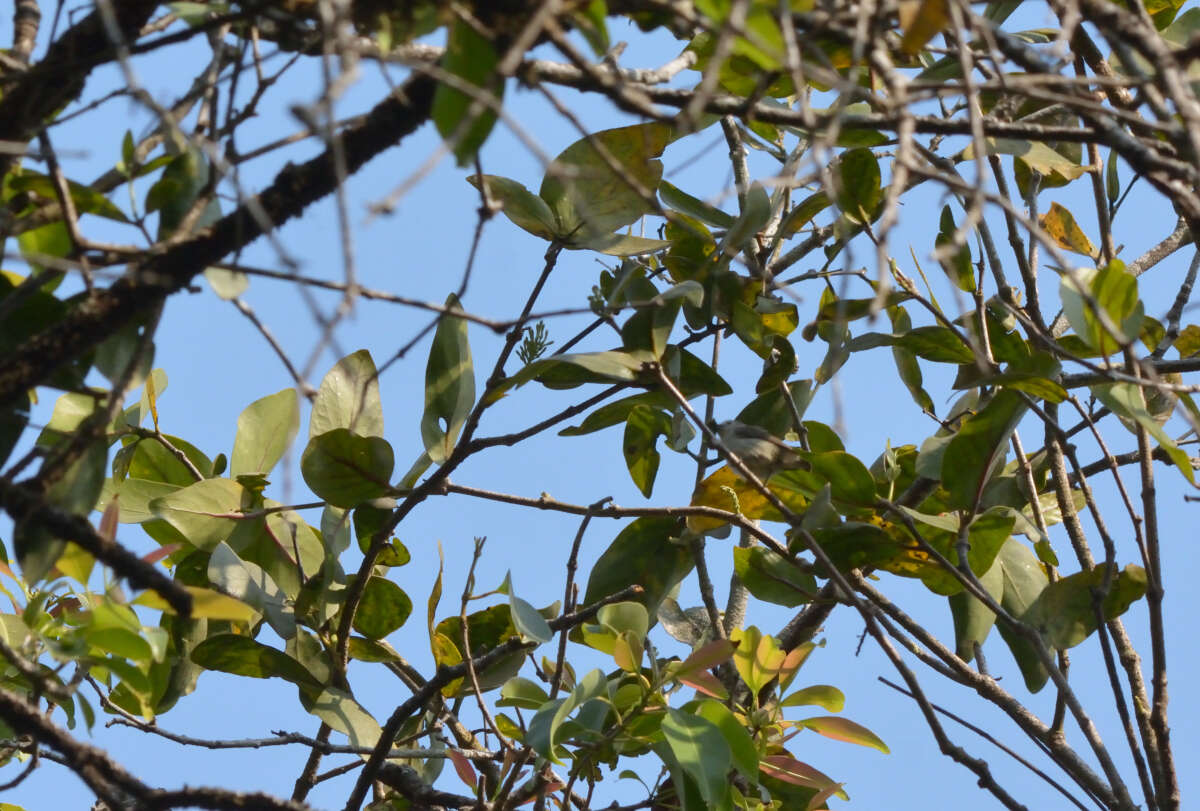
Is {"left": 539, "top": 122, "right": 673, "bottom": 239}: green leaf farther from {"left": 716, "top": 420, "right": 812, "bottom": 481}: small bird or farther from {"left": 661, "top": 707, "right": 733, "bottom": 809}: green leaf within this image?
{"left": 661, "top": 707, "right": 733, "bottom": 809}: green leaf

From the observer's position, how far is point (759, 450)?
833 mm

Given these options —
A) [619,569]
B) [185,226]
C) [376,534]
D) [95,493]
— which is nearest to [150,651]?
[95,493]

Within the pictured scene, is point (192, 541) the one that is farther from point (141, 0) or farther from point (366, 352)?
point (141, 0)

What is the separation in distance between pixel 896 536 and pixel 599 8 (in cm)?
63

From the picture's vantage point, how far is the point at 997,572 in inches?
38.4

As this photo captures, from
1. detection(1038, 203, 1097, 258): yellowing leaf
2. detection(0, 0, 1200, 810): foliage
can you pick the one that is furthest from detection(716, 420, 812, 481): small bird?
detection(1038, 203, 1097, 258): yellowing leaf

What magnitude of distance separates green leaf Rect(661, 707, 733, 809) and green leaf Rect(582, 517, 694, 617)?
0.67 ft

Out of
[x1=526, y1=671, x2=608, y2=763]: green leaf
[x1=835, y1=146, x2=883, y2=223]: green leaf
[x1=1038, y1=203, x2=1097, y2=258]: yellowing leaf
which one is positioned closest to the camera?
[x1=526, y1=671, x2=608, y2=763]: green leaf

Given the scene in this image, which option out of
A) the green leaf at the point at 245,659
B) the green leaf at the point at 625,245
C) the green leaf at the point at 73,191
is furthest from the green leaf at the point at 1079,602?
the green leaf at the point at 73,191

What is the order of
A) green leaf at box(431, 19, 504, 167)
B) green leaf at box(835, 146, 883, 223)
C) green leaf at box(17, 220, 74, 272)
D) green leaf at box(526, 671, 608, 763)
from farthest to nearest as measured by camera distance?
green leaf at box(835, 146, 883, 223) < green leaf at box(526, 671, 608, 763) < green leaf at box(17, 220, 74, 272) < green leaf at box(431, 19, 504, 167)

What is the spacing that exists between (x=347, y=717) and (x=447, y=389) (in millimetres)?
310

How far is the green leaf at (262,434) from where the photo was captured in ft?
3.52

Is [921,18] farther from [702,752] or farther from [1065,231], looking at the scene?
[1065,231]

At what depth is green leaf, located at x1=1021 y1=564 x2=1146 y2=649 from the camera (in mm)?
897
